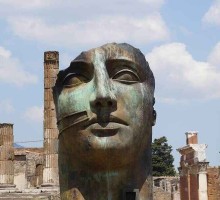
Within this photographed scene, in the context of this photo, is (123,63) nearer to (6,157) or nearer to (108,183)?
(108,183)

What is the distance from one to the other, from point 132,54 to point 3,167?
2425cm

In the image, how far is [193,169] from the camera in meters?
26.0

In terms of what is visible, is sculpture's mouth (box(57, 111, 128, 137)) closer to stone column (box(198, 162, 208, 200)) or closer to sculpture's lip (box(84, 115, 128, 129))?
sculpture's lip (box(84, 115, 128, 129))

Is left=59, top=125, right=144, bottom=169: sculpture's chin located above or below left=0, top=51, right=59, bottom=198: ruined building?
below

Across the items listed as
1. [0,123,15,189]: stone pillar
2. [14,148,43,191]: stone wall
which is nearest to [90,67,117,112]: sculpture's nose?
[0,123,15,189]: stone pillar

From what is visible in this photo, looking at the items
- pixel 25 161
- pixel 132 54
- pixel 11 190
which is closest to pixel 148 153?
pixel 132 54

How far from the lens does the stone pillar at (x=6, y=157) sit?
2743 cm

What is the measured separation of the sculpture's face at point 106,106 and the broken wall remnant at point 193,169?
→ 2055 cm

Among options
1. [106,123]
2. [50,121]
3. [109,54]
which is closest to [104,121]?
[106,123]

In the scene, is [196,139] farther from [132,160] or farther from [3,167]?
[132,160]

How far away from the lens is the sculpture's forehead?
4.43 meters

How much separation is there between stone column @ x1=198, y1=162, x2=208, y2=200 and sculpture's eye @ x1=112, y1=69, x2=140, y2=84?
20.5 meters

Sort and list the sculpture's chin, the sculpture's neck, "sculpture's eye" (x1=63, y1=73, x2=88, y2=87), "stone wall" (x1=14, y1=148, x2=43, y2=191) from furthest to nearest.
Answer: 1. "stone wall" (x1=14, y1=148, x2=43, y2=191)
2. "sculpture's eye" (x1=63, y1=73, x2=88, y2=87)
3. the sculpture's neck
4. the sculpture's chin

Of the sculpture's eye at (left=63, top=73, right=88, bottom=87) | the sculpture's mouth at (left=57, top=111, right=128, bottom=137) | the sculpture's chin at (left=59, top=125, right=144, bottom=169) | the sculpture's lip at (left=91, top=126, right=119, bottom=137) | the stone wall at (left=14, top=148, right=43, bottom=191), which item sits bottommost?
the sculpture's chin at (left=59, top=125, right=144, bottom=169)
